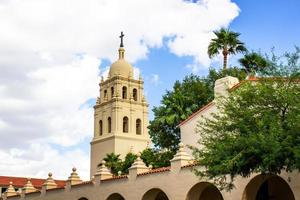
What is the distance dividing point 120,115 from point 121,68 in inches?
317

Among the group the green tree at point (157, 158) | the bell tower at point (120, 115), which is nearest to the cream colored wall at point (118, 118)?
the bell tower at point (120, 115)

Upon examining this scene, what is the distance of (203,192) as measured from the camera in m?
32.4

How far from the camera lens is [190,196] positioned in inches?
1190

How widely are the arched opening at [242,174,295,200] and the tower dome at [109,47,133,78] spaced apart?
5830cm

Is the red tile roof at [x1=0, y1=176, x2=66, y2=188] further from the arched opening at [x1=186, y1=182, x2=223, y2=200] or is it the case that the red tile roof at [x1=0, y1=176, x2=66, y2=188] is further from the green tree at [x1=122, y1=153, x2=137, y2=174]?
the arched opening at [x1=186, y1=182, x2=223, y2=200]

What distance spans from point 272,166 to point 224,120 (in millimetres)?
3087

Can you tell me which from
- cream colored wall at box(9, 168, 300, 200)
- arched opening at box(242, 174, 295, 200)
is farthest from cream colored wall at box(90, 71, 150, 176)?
arched opening at box(242, 174, 295, 200)

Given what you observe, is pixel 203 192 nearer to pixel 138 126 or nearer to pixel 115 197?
pixel 115 197

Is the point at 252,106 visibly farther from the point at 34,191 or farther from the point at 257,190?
the point at 34,191

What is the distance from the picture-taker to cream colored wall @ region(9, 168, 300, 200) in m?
27.4

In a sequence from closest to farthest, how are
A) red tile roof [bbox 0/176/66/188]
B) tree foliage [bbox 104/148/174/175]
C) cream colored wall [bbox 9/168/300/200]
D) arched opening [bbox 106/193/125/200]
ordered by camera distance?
cream colored wall [bbox 9/168/300/200] → arched opening [bbox 106/193/125/200] → tree foliage [bbox 104/148/174/175] → red tile roof [bbox 0/176/66/188]

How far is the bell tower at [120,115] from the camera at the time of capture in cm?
8250

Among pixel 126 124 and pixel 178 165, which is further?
pixel 126 124

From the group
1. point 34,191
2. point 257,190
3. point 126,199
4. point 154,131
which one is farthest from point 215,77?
point 257,190
